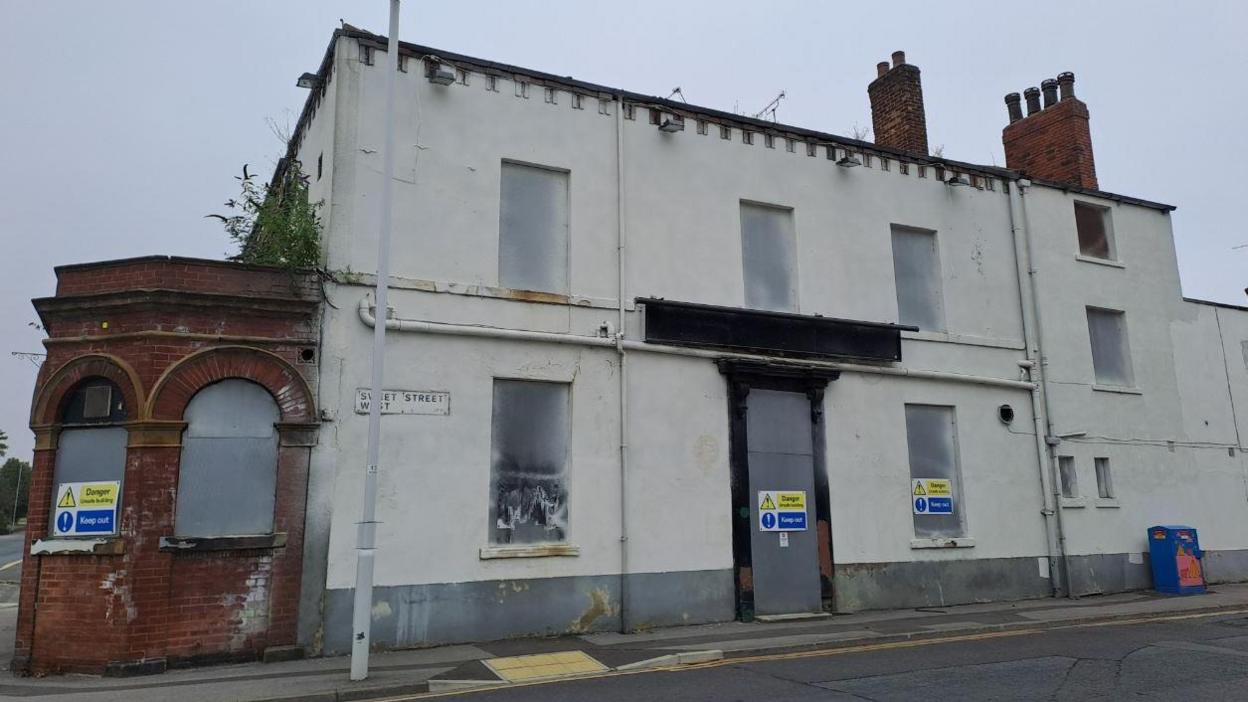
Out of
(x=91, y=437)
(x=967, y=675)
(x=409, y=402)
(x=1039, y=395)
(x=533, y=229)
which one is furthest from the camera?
(x=1039, y=395)

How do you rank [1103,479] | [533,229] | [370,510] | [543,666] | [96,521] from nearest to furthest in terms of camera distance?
[370,510] → [543,666] → [96,521] → [533,229] → [1103,479]

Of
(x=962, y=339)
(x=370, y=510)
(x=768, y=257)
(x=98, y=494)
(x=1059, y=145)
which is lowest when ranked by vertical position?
(x=370, y=510)

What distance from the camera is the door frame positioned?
12805 millimetres

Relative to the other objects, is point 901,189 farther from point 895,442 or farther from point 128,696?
point 128,696

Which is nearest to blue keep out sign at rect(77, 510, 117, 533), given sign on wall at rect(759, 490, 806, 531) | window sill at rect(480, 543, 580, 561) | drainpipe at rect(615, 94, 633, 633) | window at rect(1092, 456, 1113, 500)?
window sill at rect(480, 543, 580, 561)

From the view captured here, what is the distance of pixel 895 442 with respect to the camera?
1454cm

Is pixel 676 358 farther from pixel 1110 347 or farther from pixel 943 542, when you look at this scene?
pixel 1110 347

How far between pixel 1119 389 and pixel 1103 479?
6.65ft

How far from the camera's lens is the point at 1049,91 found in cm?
1892

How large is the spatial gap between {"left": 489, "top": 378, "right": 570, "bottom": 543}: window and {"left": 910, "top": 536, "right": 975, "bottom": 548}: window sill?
6.50 m

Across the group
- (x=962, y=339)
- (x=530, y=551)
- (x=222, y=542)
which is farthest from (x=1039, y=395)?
(x=222, y=542)

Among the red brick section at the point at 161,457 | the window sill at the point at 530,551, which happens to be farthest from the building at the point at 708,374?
the red brick section at the point at 161,457

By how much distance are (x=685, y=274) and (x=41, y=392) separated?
359 inches

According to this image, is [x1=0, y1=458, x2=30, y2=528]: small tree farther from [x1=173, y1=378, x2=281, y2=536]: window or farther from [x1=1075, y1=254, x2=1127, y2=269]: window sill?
[x1=1075, y1=254, x2=1127, y2=269]: window sill
